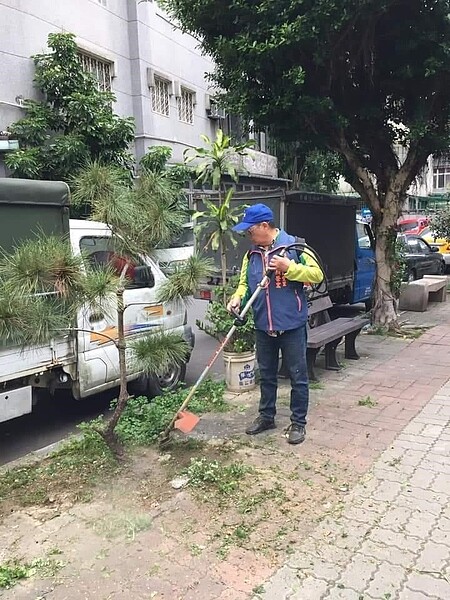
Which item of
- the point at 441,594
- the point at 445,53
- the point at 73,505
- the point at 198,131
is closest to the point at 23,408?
the point at 73,505

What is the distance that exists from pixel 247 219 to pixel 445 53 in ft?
14.3

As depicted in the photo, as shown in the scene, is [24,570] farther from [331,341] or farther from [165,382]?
[331,341]

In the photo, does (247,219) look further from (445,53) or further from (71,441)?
(445,53)

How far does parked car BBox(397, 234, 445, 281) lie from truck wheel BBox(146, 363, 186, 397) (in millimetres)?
9911

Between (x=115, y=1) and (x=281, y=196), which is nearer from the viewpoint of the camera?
(x=281, y=196)

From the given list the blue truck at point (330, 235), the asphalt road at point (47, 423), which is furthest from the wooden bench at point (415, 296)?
the asphalt road at point (47, 423)

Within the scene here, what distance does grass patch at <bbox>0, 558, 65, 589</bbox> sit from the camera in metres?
2.72

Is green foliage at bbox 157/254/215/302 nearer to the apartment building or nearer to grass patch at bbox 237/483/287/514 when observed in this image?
grass patch at bbox 237/483/287/514

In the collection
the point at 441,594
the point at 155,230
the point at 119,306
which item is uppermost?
the point at 155,230

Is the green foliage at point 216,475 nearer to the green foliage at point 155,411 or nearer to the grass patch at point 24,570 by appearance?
the green foliage at point 155,411

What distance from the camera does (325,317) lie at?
302 inches

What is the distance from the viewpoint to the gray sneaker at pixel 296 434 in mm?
4195

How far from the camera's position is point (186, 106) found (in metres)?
16.7

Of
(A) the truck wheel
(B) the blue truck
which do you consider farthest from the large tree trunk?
(A) the truck wheel
